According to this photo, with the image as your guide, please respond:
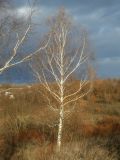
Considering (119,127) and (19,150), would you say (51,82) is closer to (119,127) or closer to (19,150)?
(19,150)

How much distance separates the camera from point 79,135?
34781 millimetres

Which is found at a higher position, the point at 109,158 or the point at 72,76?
the point at 72,76

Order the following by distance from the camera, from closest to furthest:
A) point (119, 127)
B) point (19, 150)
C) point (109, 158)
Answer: point (109, 158), point (19, 150), point (119, 127)

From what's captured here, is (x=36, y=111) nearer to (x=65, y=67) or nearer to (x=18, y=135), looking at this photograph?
(x=18, y=135)

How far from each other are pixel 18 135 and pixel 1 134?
170cm

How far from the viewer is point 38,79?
32094mm

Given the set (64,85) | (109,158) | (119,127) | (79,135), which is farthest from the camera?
(119,127)

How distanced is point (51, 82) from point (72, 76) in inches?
48.6

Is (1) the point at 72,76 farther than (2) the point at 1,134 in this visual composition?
No

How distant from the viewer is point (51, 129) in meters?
38.9

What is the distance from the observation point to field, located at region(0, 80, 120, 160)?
83.4 ft

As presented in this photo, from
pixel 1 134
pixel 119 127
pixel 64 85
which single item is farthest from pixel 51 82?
pixel 119 127

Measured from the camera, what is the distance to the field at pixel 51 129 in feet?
83.4

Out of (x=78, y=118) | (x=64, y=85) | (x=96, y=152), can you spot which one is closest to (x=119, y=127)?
(x=78, y=118)
